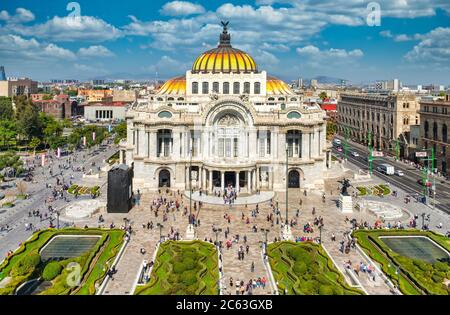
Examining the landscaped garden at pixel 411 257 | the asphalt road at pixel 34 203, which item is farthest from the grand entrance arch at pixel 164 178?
the landscaped garden at pixel 411 257

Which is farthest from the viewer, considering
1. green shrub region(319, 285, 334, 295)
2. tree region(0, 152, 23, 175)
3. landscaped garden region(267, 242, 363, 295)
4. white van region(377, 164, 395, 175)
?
white van region(377, 164, 395, 175)

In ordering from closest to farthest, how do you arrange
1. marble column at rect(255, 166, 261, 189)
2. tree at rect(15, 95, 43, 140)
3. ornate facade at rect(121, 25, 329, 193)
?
1. ornate facade at rect(121, 25, 329, 193)
2. marble column at rect(255, 166, 261, 189)
3. tree at rect(15, 95, 43, 140)

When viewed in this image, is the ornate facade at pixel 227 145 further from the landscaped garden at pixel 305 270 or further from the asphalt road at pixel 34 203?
the landscaped garden at pixel 305 270

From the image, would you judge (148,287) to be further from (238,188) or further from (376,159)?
(376,159)

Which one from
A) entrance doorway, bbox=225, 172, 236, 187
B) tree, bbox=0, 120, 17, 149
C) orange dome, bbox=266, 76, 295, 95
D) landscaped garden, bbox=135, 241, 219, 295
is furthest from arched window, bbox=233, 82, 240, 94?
tree, bbox=0, 120, 17, 149

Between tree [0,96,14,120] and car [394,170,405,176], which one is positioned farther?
tree [0,96,14,120]

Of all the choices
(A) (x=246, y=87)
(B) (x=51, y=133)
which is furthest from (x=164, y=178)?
(B) (x=51, y=133)

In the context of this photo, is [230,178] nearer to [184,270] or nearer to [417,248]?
[417,248]

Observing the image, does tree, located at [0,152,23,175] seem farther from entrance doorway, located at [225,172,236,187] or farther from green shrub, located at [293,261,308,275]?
green shrub, located at [293,261,308,275]
